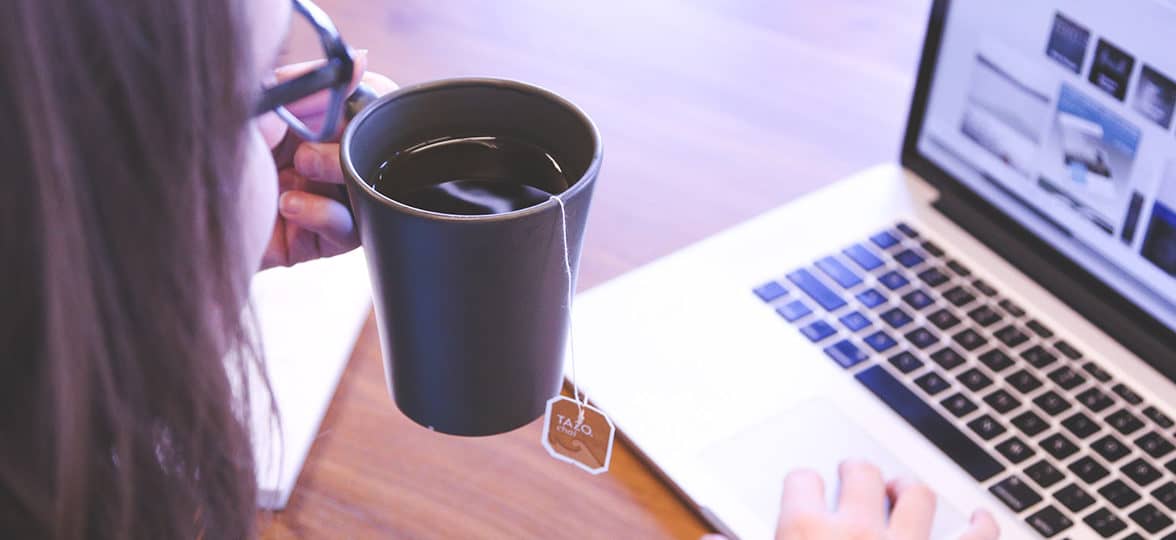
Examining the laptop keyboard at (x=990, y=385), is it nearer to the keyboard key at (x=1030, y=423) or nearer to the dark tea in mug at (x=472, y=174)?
the keyboard key at (x=1030, y=423)

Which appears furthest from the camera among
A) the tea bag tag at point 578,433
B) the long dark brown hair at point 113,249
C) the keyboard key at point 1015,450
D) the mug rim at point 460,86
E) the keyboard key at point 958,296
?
the keyboard key at point 958,296

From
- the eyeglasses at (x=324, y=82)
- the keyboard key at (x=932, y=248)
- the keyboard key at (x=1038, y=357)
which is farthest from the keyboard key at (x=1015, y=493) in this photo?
the eyeglasses at (x=324, y=82)

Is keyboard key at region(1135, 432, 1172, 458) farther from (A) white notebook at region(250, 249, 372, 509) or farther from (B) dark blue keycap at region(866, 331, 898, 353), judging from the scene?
(A) white notebook at region(250, 249, 372, 509)

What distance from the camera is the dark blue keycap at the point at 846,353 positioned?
2.32ft

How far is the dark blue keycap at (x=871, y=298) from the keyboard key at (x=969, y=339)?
54 millimetres

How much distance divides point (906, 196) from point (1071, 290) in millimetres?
141

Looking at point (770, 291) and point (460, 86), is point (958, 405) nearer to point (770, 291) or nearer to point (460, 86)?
point (770, 291)

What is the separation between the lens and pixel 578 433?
56cm

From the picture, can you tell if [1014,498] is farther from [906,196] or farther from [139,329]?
[139,329]

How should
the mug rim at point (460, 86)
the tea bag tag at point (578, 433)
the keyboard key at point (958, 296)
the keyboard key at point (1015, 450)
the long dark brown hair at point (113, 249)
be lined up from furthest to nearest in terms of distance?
the keyboard key at point (958, 296) → the keyboard key at point (1015, 450) → the tea bag tag at point (578, 433) → the mug rim at point (460, 86) → the long dark brown hair at point (113, 249)

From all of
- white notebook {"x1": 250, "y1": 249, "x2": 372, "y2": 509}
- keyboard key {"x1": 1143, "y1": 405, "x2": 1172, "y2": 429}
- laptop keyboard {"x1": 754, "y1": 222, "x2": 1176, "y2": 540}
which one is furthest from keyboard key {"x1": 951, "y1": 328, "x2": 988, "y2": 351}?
white notebook {"x1": 250, "y1": 249, "x2": 372, "y2": 509}

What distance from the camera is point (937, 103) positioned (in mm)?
815

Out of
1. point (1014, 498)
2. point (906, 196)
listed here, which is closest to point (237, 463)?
point (1014, 498)

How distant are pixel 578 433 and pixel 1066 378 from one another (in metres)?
0.34
